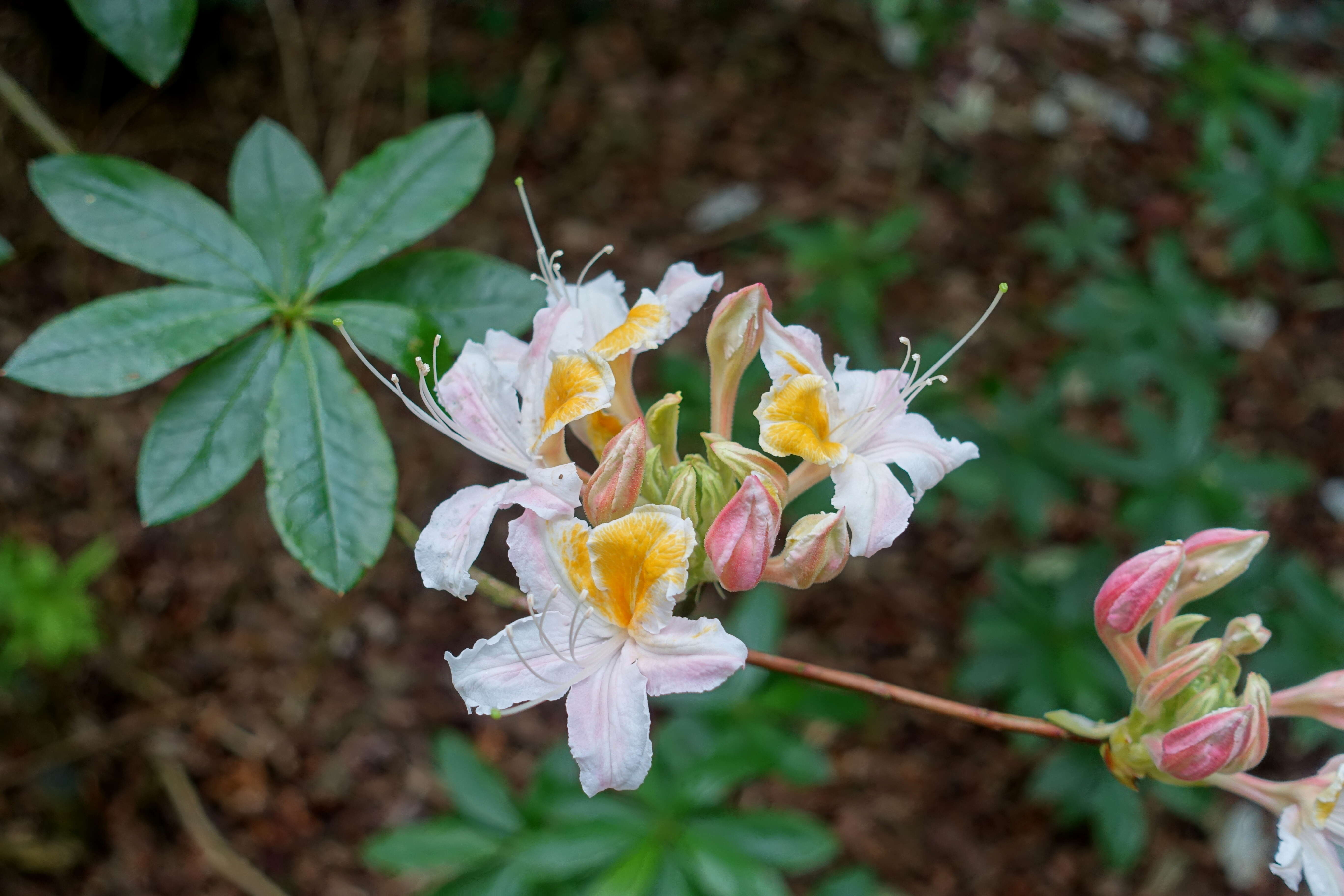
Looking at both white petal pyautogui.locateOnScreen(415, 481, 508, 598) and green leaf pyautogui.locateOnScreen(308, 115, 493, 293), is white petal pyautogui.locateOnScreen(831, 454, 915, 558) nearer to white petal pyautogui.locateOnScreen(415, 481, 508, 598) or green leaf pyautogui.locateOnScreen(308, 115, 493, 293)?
white petal pyautogui.locateOnScreen(415, 481, 508, 598)

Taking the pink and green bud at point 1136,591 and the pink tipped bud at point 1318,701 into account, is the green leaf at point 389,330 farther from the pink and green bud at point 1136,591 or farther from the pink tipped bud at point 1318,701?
the pink tipped bud at point 1318,701

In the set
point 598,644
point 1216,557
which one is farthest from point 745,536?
point 1216,557

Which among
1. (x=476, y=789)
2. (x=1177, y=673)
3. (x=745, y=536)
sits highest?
(x=745, y=536)

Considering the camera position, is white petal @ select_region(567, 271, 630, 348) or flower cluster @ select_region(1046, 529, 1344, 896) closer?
flower cluster @ select_region(1046, 529, 1344, 896)

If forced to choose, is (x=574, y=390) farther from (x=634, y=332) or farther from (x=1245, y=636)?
(x=1245, y=636)

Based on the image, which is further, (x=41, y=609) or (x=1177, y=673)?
(x=41, y=609)

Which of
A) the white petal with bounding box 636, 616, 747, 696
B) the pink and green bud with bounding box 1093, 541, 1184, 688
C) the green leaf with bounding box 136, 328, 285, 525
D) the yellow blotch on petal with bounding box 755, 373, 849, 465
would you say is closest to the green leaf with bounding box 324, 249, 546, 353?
the green leaf with bounding box 136, 328, 285, 525

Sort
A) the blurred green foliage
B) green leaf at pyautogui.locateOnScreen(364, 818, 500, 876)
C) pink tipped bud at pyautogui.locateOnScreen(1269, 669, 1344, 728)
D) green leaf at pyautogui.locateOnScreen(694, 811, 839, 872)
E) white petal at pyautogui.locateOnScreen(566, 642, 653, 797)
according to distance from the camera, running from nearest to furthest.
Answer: white petal at pyautogui.locateOnScreen(566, 642, 653, 797), pink tipped bud at pyautogui.locateOnScreen(1269, 669, 1344, 728), green leaf at pyautogui.locateOnScreen(694, 811, 839, 872), green leaf at pyautogui.locateOnScreen(364, 818, 500, 876), the blurred green foliage
